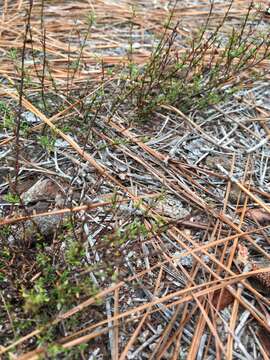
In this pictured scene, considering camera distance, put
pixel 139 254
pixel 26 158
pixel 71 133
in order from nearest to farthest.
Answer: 1. pixel 139 254
2. pixel 26 158
3. pixel 71 133

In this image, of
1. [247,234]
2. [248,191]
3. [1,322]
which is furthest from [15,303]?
[248,191]

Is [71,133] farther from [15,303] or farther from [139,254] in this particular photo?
[15,303]

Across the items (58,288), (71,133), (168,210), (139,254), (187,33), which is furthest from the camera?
(187,33)

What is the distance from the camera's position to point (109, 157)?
1.98 metres

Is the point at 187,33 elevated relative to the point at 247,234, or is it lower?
elevated

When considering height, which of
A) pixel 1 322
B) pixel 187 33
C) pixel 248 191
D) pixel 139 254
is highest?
pixel 187 33

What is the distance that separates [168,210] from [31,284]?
0.64 meters

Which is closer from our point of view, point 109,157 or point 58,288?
point 58,288

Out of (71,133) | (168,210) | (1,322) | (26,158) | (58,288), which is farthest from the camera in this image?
(71,133)

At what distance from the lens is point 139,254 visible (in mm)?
1620

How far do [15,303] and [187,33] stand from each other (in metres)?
2.17

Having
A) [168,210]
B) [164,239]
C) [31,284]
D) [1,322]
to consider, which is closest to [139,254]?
[164,239]

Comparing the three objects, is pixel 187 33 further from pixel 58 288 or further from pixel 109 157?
pixel 58 288

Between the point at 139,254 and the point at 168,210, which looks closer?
the point at 139,254
